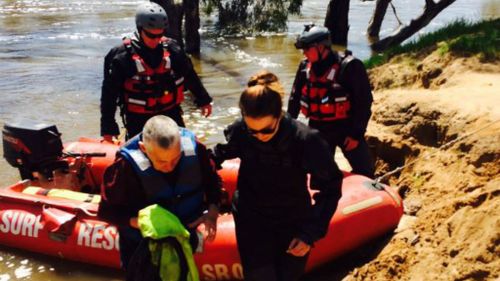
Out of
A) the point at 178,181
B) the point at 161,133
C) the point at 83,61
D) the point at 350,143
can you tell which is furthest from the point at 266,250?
the point at 83,61

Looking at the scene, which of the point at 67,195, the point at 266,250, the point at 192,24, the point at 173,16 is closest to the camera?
the point at 266,250

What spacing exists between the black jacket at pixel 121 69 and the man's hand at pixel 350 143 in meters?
1.37

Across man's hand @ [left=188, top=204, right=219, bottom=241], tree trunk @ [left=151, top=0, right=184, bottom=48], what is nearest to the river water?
tree trunk @ [left=151, top=0, right=184, bottom=48]

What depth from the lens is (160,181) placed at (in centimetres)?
282

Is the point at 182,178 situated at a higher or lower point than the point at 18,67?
higher

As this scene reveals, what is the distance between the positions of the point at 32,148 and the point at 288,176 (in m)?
3.01

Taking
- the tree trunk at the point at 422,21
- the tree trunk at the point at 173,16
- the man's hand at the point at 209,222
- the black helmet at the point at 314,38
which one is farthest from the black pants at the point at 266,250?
the tree trunk at the point at 173,16

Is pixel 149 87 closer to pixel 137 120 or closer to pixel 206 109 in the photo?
pixel 137 120

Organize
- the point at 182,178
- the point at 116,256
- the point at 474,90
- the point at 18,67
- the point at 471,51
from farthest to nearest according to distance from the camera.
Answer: the point at 18,67
the point at 471,51
the point at 474,90
the point at 116,256
the point at 182,178

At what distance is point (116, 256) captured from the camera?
14.5 ft

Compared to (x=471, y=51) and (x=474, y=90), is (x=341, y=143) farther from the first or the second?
(x=471, y=51)

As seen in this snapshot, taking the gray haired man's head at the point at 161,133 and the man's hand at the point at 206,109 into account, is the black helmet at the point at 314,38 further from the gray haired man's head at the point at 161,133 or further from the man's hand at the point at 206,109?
the gray haired man's head at the point at 161,133

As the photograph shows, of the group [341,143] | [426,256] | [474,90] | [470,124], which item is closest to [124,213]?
[426,256]

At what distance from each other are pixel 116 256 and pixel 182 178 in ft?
5.96
